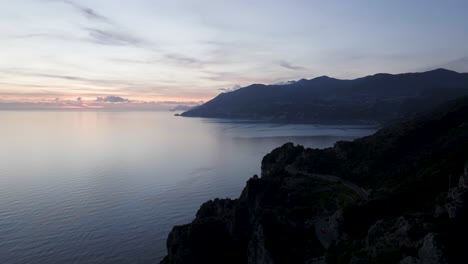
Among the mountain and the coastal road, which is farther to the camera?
the coastal road

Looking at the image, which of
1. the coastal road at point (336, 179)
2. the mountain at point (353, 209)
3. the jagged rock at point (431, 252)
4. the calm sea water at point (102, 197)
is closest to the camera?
the jagged rock at point (431, 252)

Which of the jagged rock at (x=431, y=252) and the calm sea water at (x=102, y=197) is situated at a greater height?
the jagged rock at (x=431, y=252)

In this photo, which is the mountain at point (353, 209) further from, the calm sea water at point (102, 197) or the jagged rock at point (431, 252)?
the calm sea water at point (102, 197)

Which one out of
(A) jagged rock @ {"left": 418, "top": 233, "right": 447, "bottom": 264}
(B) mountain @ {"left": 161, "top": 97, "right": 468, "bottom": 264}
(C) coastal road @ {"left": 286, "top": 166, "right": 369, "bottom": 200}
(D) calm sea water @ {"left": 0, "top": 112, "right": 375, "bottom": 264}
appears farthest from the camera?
(C) coastal road @ {"left": 286, "top": 166, "right": 369, "bottom": 200}

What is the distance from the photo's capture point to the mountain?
30.3m

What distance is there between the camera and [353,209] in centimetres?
4362

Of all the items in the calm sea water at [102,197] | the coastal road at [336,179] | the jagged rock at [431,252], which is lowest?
the calm sea water at [102,197]

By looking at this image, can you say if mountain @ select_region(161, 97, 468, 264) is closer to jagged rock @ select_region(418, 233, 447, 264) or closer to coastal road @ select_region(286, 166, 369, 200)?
jagged rock @ select_region(418, 233, 447, 264)

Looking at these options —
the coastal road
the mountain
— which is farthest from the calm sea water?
the coastal road

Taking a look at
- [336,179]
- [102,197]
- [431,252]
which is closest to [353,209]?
[431,252]

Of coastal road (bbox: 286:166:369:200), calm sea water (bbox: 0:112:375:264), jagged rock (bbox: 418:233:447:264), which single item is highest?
jagged rock (bbox: 418:233:447:264)

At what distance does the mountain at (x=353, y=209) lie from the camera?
3030cm

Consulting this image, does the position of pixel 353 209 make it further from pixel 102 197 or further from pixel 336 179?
pixel 102 197

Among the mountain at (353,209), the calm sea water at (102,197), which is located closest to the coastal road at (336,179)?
the mountain at (353,209)
